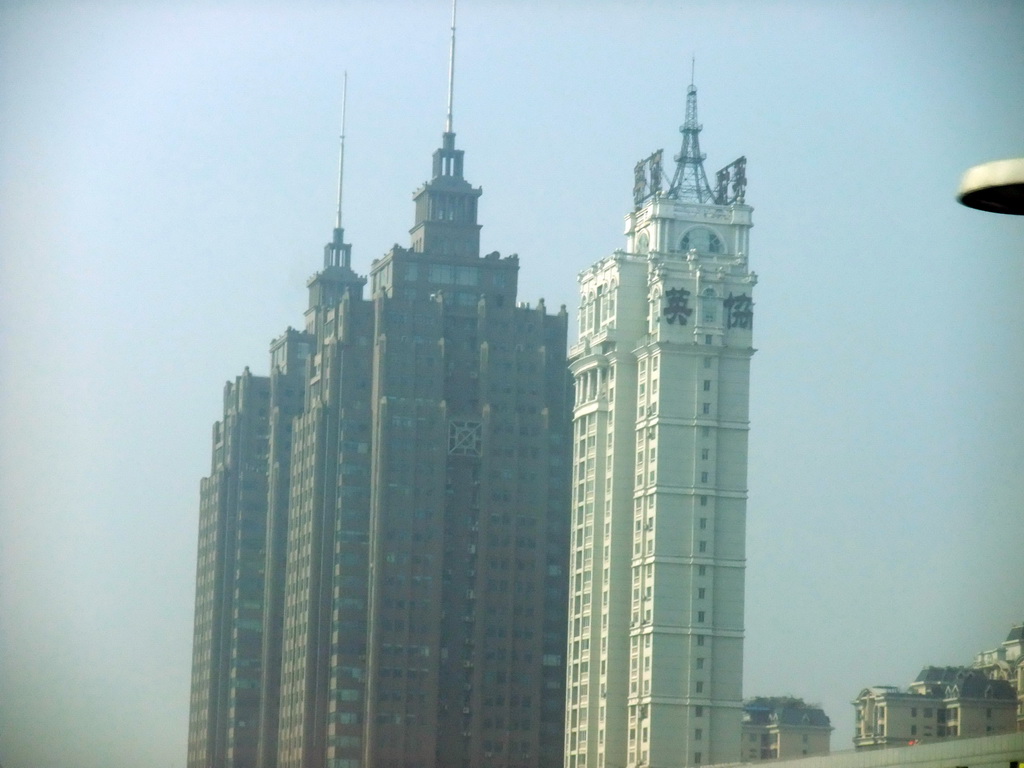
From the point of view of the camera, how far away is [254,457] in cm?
3875

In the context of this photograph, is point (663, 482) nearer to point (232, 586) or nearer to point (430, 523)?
point (430, 523)

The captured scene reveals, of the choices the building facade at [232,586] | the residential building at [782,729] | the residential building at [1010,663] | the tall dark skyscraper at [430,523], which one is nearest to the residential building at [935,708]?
the residential building at [1010,663]

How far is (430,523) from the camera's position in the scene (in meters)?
32.3

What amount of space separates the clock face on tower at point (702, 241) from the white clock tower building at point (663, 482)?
3 cm

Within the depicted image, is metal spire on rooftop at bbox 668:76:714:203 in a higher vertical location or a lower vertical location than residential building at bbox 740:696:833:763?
higher

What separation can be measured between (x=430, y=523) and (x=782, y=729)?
7340 millimetres

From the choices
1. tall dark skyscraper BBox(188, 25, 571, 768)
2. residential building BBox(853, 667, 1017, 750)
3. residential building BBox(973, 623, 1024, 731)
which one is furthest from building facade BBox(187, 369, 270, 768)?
residential building BBox(973, 623, 1024, 731)

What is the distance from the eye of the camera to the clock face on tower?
29375mm

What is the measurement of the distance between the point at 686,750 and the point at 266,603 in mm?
12339

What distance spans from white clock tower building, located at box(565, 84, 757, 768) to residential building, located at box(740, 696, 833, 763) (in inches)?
78.7

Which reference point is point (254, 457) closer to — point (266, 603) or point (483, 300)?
point (266, 603)

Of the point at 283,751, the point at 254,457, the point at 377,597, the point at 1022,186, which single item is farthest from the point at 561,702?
the point at 1022,186

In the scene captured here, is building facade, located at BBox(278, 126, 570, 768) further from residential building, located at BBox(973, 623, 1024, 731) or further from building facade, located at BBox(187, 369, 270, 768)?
residential building, located at BBox(973, 623, 1024, 731)

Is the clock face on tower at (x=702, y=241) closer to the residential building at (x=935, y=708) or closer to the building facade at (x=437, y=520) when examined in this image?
the building facade at (x=437, y=520)
